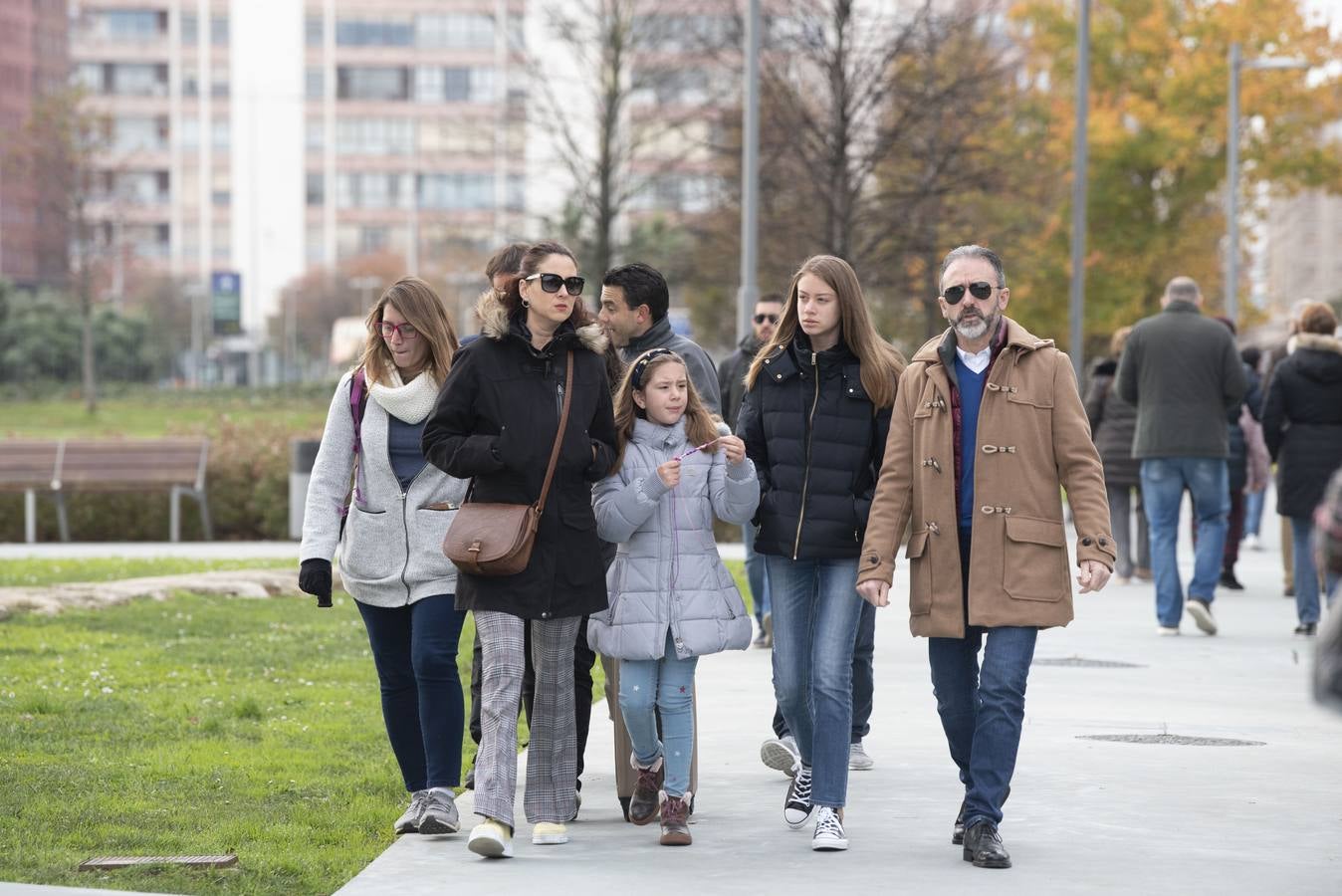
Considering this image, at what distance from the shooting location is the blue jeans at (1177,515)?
13375mm

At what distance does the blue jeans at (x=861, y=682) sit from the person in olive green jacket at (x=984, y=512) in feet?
4.09

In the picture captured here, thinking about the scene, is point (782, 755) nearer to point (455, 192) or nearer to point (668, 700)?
point (668, 700)

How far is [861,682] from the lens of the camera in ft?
27.1

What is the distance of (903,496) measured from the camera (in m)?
6.82

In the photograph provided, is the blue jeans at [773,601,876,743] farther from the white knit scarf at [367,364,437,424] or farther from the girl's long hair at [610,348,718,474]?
the white knit scarf at [367,364,437,424]

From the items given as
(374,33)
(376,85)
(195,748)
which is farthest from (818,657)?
(374,33)

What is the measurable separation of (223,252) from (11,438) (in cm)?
9187

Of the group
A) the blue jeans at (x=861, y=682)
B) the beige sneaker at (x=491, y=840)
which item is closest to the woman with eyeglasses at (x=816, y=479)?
the blue jeans at (x=861, y=682)

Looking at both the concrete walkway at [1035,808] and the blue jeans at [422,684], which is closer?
the concrete walkway at [1035,808]

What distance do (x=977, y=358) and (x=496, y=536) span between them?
63.7 inches

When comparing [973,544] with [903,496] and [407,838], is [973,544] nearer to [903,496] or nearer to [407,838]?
[903,496]

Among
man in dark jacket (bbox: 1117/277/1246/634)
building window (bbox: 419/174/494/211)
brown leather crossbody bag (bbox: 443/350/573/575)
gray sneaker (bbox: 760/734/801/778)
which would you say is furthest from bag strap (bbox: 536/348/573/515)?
building window (bbox: 419/174/494/211)

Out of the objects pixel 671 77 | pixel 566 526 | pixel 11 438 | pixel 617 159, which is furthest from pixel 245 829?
pixel 671 77

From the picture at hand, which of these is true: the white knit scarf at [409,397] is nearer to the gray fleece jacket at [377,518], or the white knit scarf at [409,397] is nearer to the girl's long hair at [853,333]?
the gray fleece jacket at [377,518]
